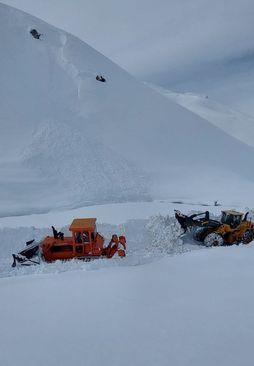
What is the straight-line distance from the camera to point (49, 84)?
3775cm

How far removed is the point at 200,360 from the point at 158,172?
928 inches

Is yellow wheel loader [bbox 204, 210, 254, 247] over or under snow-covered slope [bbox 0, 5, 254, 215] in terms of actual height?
under

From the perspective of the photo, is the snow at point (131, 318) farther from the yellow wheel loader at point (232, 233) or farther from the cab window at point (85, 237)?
the yellow wheel loader at point (232, 233)

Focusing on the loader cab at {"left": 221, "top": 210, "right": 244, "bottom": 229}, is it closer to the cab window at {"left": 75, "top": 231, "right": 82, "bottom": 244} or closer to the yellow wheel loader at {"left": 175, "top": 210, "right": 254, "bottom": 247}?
the yellow wheel loader at {"left": 175, "top": 210, "right": 254, "bottom": 247}

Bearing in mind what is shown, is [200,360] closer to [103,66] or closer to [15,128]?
[15,128]

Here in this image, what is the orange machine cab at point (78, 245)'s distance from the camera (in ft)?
39.5

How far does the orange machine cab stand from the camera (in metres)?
12.0

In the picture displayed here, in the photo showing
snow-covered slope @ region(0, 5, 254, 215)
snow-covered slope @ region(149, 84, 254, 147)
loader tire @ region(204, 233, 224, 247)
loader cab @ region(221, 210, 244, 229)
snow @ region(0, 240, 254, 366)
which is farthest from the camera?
snow-covered slope @ region(149, 84, 254, 147)

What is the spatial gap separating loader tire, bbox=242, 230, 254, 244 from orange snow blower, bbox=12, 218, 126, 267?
15.1 feet

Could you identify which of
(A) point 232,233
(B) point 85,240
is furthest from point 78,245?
(A) point 232,233

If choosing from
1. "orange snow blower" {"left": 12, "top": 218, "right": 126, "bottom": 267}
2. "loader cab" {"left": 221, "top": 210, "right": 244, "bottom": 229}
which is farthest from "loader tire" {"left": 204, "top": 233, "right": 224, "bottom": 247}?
"orange snow blower" {"left": 12, "top": 218, "right": 126, "bottom": 267}

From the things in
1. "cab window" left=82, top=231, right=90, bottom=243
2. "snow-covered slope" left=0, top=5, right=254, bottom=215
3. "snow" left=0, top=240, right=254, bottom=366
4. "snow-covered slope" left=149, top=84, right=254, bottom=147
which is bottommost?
"snow" left=0, top=240, right=254, bottom=366

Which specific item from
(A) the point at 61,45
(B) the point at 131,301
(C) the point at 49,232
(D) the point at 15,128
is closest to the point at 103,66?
(A) the point at 61,45

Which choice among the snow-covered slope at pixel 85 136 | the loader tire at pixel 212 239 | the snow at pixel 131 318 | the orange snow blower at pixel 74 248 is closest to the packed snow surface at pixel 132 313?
the snow at pixel 131 318
